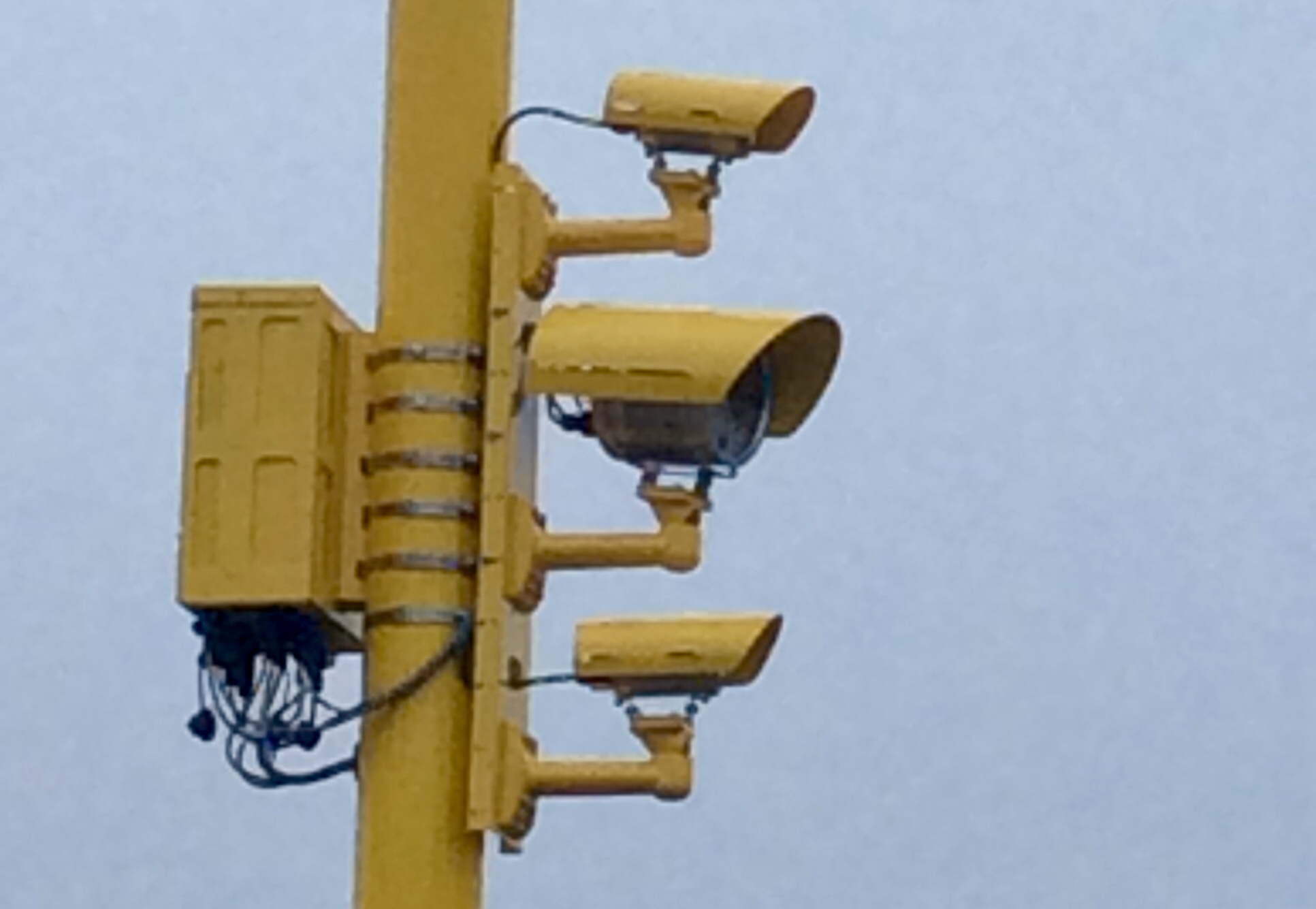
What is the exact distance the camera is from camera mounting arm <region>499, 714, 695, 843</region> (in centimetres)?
1352

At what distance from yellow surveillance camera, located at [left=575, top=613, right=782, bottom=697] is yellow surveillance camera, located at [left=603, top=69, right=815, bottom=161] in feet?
3.41

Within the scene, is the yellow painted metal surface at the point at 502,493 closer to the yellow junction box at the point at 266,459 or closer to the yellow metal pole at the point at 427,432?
the yellow metal pole at the point at 427,432

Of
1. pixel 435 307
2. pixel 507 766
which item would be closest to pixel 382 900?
pixel 507 766

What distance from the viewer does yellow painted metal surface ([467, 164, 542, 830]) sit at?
13.5 m

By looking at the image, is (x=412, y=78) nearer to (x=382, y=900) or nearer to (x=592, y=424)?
(x=592, y=424)

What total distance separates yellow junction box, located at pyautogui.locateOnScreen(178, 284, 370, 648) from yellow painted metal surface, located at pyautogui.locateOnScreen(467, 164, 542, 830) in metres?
0.33

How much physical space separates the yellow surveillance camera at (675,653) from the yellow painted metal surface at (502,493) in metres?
0.19

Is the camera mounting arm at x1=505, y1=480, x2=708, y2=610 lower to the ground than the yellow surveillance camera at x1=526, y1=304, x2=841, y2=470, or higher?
lower

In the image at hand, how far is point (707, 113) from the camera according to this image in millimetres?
13523

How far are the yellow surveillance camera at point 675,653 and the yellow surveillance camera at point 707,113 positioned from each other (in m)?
1.04

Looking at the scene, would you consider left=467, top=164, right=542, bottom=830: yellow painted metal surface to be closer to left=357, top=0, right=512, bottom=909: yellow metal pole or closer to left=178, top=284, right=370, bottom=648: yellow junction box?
left=357, top=0, right=512, bottom=909: yellow metal pole

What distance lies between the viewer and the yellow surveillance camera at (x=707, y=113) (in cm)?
1349

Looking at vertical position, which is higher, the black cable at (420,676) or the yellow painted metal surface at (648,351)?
the yellow painted metal surface at (648,351)

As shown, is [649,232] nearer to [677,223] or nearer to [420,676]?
[677,223]
